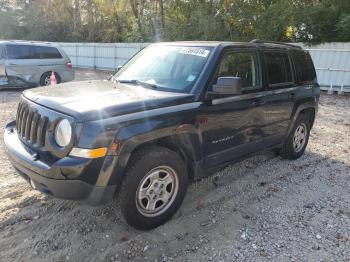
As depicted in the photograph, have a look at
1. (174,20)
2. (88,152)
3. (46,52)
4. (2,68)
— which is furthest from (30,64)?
(174,20)

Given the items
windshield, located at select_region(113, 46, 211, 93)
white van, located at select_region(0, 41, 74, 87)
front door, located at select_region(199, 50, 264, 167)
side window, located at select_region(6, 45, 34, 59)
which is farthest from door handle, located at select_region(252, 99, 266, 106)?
side window, located at select_region(6, 45, 34, 59)

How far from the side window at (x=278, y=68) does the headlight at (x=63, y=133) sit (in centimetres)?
290

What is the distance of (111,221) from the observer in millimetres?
3773

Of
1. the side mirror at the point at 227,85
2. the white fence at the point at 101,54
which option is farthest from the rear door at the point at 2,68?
the white fence at the point at 101,54

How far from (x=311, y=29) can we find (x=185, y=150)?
13.3 metres

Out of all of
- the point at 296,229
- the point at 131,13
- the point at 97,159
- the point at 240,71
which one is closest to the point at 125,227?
the point at 97,159

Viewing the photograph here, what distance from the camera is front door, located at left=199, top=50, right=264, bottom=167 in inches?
158

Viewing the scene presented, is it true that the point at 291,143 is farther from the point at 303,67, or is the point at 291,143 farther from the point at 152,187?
the point at 152,187

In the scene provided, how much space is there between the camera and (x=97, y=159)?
307 centimetres

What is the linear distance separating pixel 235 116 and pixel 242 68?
0.64m

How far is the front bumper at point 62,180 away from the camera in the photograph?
304cm

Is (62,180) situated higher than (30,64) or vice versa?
(30,64)

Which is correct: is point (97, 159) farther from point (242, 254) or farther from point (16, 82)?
point (16, 82)

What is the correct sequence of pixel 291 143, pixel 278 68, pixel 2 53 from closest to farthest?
pixel 278 68 → pixel 291 143 → pixel 2 53
